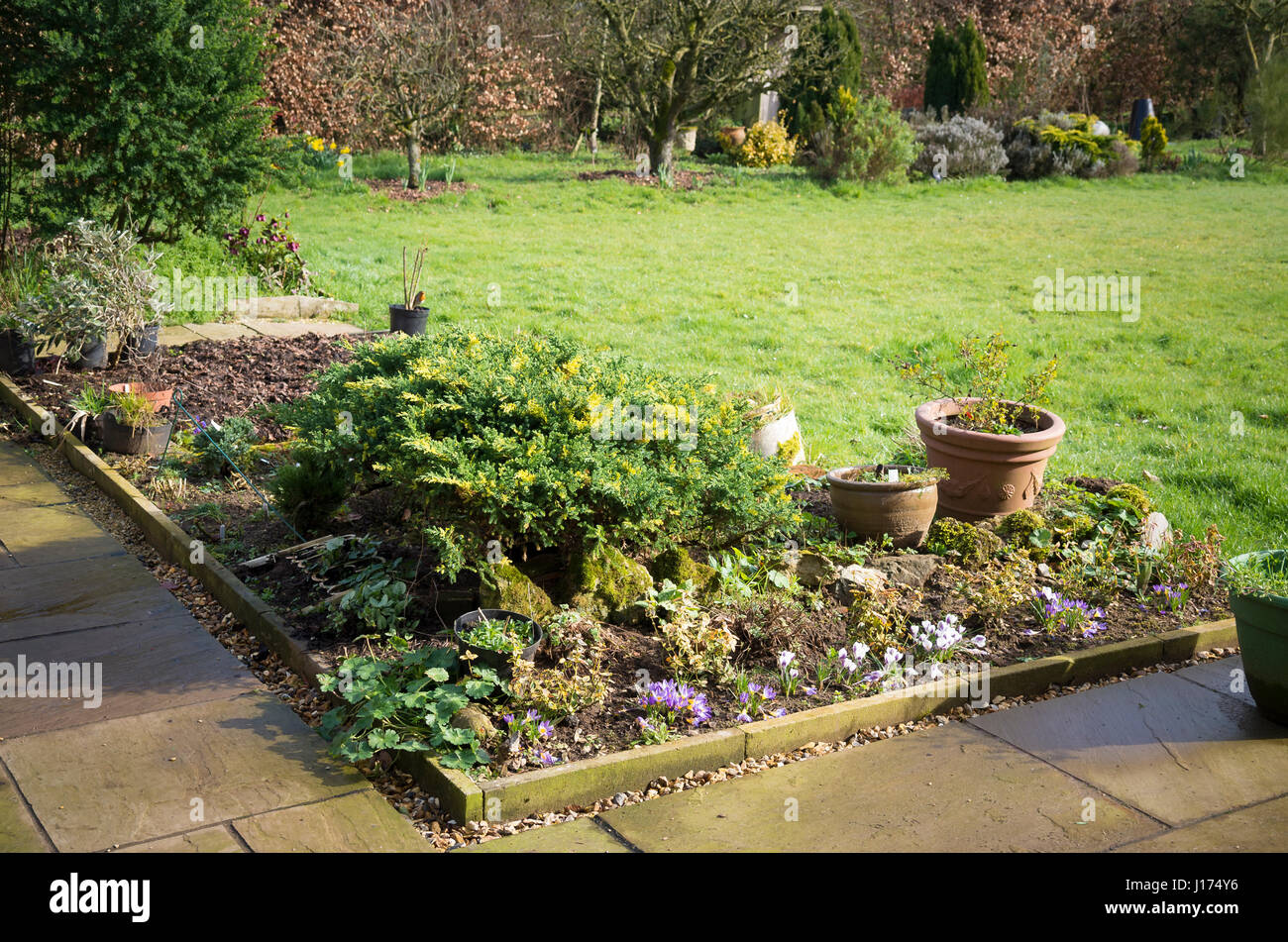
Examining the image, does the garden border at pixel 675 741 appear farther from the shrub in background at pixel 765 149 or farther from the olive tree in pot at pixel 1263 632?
the shrub in background at pixel 765 149

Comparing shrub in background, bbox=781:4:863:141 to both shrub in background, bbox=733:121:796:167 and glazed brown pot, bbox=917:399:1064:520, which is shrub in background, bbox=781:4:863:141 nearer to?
shrub in background, bbox=733:121:796:167

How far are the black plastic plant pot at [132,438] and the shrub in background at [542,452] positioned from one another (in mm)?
1794

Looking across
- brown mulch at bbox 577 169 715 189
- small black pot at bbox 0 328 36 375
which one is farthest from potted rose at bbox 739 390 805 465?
brown mulch at bbox 577 169 715 189

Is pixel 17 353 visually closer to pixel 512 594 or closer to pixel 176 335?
pixel 176 335

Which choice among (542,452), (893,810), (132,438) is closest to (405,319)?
(132,438)

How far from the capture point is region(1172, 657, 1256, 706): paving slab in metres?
4.37

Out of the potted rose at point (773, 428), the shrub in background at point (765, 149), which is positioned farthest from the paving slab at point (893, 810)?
the shrub in background at point (765, 149)

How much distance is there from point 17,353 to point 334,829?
20.6ft

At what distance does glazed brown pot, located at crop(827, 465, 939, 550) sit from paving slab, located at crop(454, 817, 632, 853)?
238cm

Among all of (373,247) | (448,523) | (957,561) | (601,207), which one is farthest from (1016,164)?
(448,523)

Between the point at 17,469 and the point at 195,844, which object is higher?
the point at 17,469

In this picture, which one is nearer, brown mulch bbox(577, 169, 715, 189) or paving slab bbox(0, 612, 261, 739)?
paving slab bbox(0, 612, 261, 739)

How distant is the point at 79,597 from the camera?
488 cm
